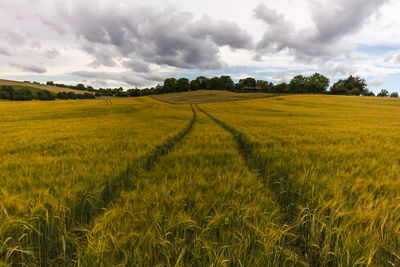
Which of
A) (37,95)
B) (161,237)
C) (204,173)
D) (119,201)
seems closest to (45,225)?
(119,201)

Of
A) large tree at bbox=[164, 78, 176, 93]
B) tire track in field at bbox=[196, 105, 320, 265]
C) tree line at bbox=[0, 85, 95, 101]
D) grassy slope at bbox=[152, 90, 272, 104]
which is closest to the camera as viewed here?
tire track in field at bbox=[196, 105, 320, 265]

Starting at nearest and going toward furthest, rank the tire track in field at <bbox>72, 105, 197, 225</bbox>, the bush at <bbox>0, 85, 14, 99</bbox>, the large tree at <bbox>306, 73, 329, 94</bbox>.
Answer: the tire track in field at <bbox>72, 105, 197, 225</bbox> → the bush at <bbox>0, 85, 14, 99</bbox> → the large tree at <bbox>306, 73, 329, 94</bbox>

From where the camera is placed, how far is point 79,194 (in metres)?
2.05

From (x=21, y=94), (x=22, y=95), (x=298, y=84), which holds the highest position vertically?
(x=298, y=84)

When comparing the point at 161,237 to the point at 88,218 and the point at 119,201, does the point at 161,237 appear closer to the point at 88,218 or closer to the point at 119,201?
the point at 119,201

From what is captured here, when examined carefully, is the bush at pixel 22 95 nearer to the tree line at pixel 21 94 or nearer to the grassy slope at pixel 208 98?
the tree line at pixel 21 94

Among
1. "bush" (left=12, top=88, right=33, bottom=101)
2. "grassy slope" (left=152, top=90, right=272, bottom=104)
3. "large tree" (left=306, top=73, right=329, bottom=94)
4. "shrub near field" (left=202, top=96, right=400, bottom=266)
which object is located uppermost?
"large tree" (left=306, top=73, right=329, bottom=94)

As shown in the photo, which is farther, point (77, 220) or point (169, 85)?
point (169, 85)

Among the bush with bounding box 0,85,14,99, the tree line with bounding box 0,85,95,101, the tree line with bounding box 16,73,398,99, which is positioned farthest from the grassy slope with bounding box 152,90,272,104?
the bush with bounding box 0,85,14,99

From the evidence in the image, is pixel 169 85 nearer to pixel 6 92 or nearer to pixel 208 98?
pixel 208 98

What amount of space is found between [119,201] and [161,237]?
3.44 feet

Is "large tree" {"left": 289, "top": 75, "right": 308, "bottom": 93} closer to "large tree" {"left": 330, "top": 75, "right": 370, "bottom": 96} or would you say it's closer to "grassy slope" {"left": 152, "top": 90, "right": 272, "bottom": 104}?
"large tree" {"left": 330, "top": 75, "right": 370, "bottom": 96}

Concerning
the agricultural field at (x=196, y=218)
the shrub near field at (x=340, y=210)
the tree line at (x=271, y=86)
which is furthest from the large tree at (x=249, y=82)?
the agricultural field at (x=196, y=218)

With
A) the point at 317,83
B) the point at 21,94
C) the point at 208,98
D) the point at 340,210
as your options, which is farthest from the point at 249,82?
the point at 21,94
